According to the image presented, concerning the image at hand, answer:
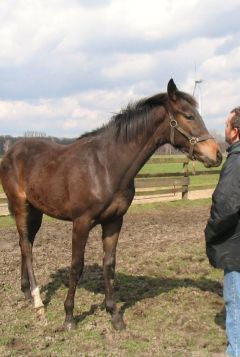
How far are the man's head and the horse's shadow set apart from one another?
2.56m

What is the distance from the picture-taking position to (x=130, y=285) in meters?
5.65

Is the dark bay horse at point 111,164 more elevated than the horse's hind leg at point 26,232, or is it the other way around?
the dark bay horse at point 111,164

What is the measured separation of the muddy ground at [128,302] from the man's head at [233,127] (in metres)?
1.90

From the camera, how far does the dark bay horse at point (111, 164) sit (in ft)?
14.2

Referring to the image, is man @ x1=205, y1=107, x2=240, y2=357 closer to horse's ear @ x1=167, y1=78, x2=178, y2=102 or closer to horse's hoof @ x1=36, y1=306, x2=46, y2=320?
horse's ear @ x1=167, y1=78, x2=178, y2=102

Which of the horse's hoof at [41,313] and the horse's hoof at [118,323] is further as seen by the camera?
the horse's hoof at [41,313]

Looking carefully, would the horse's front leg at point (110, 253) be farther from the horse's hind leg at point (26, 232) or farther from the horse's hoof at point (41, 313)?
the horse's hind leg at point (26, 232)

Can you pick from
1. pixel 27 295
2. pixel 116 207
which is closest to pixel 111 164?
pixel 116 207

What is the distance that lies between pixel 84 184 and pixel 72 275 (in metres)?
0.99

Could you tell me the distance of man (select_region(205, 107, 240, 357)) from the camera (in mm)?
3055

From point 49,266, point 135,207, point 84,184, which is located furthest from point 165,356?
point 135,207

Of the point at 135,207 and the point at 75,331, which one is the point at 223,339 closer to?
the point at 75,331

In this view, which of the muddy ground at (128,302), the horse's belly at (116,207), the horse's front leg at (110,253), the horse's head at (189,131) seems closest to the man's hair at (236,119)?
the horse's head at (189,131)

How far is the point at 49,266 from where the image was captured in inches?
257
